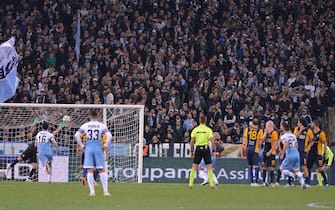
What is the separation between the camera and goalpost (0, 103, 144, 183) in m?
33.9

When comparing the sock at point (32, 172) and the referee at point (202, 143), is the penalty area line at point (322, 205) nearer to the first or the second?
the referee at point (202, 143)

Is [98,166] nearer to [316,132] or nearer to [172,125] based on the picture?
[316,132]

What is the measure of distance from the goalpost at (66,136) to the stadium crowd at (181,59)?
1771 mm

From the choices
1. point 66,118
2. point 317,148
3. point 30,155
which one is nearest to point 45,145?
point 30,155

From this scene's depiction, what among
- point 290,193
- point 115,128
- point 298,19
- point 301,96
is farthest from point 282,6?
point 290,193

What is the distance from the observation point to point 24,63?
38375 mm

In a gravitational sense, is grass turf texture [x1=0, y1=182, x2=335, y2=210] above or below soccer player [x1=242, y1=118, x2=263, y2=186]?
below

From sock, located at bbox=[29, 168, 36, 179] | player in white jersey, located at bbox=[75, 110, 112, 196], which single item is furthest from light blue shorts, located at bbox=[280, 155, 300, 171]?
sock, located at bbox=[29, 168, 36, 179]

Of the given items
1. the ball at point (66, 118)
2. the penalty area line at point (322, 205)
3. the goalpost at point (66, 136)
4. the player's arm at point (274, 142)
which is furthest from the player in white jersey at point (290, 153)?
the ball at point (66, 118)

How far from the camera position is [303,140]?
106ft

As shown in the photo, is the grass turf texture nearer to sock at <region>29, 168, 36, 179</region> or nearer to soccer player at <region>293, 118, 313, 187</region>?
soccer player at <region>293, 118, 313, 187</region>

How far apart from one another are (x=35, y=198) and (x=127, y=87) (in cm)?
1580

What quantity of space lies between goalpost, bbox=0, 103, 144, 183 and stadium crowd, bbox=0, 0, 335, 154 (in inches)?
69.7

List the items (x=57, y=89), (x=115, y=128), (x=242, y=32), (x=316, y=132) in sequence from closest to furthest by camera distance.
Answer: (x=316, y=132)
(x=115, y=128)
(x=57, y=89)
(x=242, y=32)
